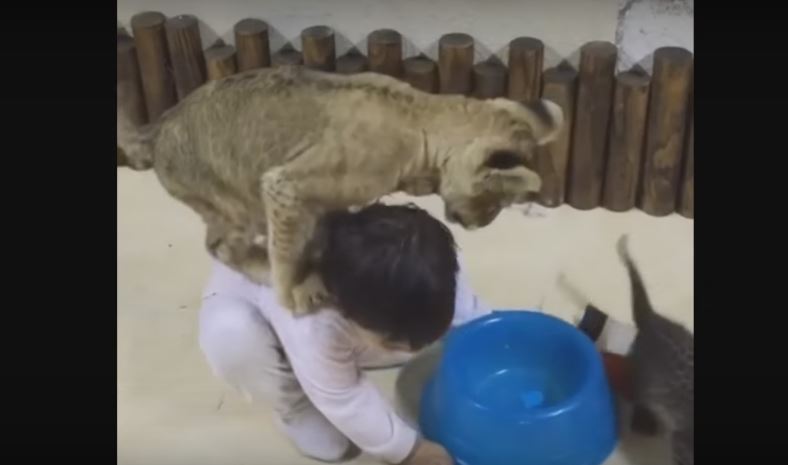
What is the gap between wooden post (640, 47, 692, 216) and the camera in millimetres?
1042

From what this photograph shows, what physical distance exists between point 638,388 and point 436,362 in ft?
0.55

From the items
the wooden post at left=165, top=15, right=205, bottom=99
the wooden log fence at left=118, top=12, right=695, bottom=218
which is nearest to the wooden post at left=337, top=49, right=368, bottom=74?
the wooden log fence at left=118, top=12, right=695, bottom=218

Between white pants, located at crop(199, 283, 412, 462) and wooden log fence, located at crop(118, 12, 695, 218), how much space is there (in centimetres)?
16

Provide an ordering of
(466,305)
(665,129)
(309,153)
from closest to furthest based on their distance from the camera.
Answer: (309,153) → (466,305) → (665,129)

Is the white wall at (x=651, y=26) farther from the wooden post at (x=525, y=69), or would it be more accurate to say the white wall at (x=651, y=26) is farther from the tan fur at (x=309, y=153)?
the tan fur at (x=309, y=153)

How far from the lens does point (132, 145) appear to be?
915mm

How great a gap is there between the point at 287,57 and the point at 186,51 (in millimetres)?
94

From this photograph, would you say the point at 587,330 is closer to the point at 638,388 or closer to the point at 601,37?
the point at 638,388

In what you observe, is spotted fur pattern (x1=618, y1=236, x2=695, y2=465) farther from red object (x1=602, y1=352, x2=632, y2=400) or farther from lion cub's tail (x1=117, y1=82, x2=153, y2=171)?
lion cub's tail (x1=117, y1=82, x2=153, y2=171)

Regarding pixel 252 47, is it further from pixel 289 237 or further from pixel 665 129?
pixel 665 129

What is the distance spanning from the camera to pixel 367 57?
3.26 ft

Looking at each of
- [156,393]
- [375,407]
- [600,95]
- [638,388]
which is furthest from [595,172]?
[156,393]

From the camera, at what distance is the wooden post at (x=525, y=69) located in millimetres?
980

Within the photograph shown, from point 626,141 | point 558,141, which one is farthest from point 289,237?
point 626,141
